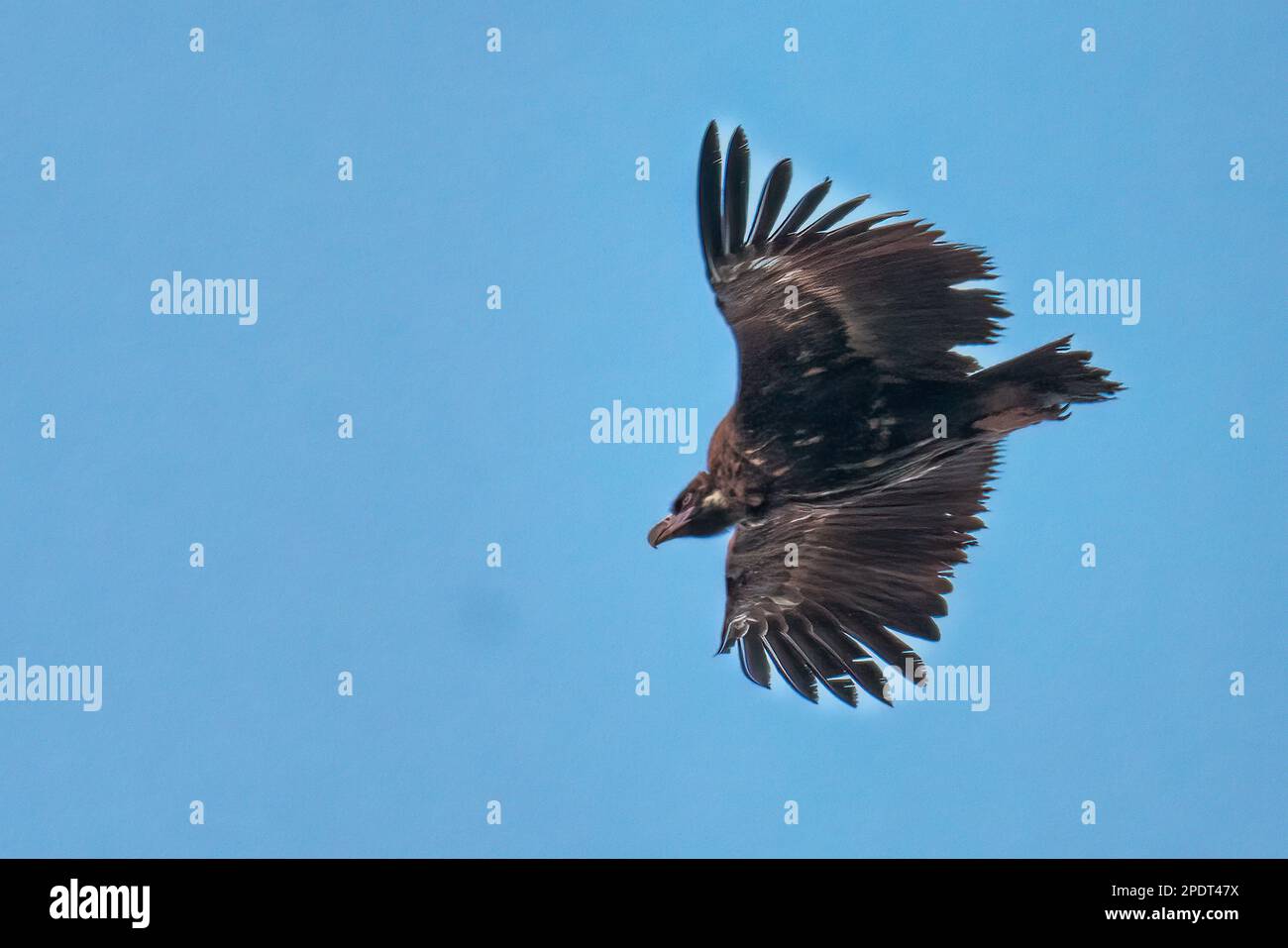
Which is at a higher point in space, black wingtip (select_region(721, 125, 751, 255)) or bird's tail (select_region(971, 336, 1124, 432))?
black wingtip (select_region(721, 125, 751, 255))

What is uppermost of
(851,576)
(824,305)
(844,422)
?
(824,305)

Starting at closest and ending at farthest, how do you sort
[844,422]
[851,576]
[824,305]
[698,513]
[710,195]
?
[710,195] < [824,305] < [844,422] < [698,513] < [851,576]

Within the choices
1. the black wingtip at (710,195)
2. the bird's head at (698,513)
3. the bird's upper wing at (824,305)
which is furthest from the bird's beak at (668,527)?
the black wingtip at (710,195)

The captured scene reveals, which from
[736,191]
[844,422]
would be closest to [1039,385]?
[844,422]

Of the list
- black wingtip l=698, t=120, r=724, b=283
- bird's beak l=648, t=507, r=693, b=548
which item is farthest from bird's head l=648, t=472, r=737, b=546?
black wingtip l=698, t=120, r=724, b=283

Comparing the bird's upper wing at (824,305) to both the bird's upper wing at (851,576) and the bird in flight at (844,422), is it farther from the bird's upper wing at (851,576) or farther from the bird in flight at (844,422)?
the bird's upper wing at (851,576)

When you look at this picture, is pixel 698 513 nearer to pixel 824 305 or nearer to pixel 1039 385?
pixel 824 305

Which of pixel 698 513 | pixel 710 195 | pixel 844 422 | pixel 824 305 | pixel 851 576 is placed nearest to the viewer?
pixel 710 195

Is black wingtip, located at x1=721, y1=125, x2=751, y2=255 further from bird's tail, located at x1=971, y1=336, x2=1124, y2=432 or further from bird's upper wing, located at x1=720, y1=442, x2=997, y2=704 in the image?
bird's upper wing, located at x1=720, y1=442, x2=997, y2=704
